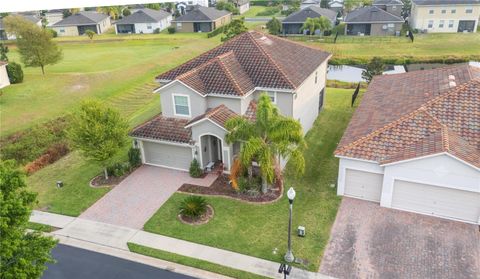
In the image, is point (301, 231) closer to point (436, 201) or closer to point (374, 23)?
point (436, 201)

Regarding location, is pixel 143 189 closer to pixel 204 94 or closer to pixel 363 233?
pixel 204 94

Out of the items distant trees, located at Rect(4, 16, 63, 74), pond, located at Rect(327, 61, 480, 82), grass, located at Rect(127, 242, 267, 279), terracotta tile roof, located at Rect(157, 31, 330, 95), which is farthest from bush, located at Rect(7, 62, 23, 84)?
pond, located at Rect(327, 61, 480, 82)

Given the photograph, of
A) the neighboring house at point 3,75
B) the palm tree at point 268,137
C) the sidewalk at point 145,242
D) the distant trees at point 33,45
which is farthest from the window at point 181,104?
the distant trees at point 33,45

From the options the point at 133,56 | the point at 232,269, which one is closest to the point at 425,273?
the point at 232,269

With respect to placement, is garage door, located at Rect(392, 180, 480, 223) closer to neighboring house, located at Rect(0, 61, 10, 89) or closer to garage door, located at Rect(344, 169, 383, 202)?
garage door, located at Rect(344, 169, 383, 202)

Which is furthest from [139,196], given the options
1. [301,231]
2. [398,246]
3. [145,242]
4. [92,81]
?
[92,81]

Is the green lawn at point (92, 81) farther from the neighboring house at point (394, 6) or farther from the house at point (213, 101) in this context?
the neighboring house at point (394, 6)

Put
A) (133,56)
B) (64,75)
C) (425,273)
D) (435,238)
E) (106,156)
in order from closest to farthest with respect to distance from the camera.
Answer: (425,273)
(435,238)
(106,156)
(64,75)
(133,56)
